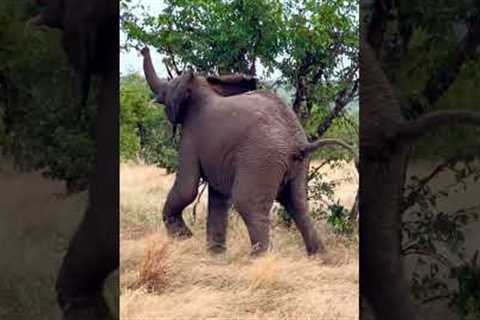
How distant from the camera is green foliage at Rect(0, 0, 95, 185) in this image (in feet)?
9.43

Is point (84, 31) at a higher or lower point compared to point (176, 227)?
higher

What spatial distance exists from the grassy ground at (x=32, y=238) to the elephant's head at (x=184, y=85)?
0.47 m

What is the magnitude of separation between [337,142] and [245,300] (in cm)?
62

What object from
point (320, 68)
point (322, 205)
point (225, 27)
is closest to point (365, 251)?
point (322, 205)

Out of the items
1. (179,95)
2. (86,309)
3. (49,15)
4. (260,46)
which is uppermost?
(49,15)

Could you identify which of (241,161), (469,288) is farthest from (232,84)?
(469,288)

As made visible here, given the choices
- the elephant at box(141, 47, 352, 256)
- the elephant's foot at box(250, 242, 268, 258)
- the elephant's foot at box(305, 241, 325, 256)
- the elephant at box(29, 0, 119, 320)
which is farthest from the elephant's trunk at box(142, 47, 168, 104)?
the elephant's foot at box(305, 241, 325, 256)

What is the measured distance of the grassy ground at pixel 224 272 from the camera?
2.75 m

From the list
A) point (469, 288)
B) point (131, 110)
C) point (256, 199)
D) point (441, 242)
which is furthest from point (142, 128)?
point (469, 288)

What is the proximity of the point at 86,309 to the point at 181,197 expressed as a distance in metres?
0.55

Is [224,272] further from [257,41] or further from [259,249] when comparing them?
[257,41]

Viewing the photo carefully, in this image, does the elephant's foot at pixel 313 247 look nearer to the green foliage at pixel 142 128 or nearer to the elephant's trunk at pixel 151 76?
the green foliage at pixel 142 128

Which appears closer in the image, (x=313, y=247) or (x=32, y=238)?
(x=313, y=247)

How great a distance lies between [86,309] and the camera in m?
2.91
